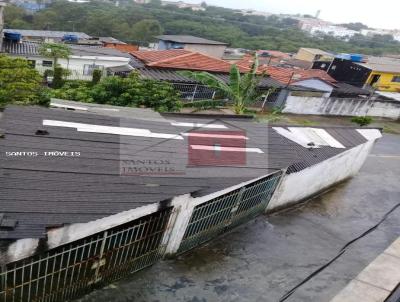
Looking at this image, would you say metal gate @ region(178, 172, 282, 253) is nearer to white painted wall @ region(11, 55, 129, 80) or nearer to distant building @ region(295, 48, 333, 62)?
white painted wall @ region(11, 55, 129, 80)

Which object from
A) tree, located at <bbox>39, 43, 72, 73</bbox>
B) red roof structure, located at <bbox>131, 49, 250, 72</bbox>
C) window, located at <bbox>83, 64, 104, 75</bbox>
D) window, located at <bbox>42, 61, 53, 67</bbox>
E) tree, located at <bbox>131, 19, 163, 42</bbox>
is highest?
red roof structure, located at <bbox>131, 49, 250, 72</bbox>

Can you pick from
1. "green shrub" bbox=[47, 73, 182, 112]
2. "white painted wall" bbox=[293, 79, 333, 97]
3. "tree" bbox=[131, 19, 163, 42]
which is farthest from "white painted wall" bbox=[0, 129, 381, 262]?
"tree" bbox=[131, 19, 163, 42]

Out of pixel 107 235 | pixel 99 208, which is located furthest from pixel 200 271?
pixel 99 208

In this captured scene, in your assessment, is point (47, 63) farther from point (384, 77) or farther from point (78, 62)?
point (384, 77)

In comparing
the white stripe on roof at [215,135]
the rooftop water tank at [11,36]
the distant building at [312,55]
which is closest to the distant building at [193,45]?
the rooftop water tank at [11,36]

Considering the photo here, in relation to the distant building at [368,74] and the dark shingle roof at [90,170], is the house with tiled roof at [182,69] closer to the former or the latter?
the dark shingle roof at [90,170]

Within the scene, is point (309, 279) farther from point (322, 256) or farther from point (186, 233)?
point (186, 233)
